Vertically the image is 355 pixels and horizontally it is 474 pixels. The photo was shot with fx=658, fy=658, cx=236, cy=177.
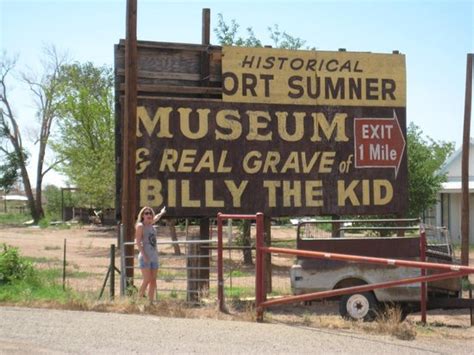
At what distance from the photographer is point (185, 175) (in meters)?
13.8

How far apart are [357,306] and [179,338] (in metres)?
3.97

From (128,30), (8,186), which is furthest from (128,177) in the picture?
(8,186)

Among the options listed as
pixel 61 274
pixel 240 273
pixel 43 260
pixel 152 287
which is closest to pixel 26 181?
pixel 43 260

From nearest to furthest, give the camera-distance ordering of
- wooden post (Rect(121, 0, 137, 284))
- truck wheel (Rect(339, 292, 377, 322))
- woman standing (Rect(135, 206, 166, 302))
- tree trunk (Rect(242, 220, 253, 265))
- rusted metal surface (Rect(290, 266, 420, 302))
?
truck wheel (Rect(339, 292, 377, 322))
woman standing (Rect(135, 206, 166, 302))
rusted metal surface (Rect(290, 266, 420, 302))
wooden post (Rect(121, 0, 137, 284))
tree trunk (Rect(242, 220, 253, 265))

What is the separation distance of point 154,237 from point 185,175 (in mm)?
2933

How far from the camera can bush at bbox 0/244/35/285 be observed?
13.1 metres

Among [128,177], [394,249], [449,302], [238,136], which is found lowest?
[449,302]

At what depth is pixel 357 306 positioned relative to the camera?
10.7m

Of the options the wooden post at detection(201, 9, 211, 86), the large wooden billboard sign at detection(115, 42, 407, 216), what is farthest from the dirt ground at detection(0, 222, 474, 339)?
the wooden post at detection(201, 9, 211, 86)

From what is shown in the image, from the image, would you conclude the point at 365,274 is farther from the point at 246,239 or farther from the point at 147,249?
the point at 246,239

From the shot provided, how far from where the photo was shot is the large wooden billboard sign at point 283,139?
543 inches

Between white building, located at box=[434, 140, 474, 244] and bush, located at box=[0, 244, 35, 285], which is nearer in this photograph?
bush, located at box=[0, 244, 35, 285]

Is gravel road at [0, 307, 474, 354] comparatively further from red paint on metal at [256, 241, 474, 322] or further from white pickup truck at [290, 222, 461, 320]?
white pickup truck at [290, 222, 461, 320]

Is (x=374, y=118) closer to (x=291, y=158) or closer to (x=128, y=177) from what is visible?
(x=291, y=158)
